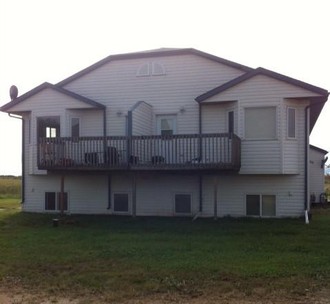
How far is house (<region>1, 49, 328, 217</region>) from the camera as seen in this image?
717 inches

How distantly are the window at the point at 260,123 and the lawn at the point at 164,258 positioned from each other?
10.7 feet

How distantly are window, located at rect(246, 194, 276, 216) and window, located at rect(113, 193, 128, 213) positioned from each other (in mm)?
5003

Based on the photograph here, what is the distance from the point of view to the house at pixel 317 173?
26.5 metres

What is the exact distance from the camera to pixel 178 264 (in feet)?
32.4

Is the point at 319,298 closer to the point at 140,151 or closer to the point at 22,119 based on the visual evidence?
the point at 140,151

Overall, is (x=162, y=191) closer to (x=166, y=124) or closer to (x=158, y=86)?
(x=166, y=124)

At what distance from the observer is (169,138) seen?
59.6 ft

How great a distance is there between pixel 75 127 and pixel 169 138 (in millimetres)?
4903

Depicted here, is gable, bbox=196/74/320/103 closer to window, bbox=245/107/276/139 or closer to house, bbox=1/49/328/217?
house, bbox=1/49/328/217

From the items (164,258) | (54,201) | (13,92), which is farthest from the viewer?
(13,92)

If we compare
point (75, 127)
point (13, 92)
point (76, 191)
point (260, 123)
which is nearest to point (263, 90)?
point (260, 123)

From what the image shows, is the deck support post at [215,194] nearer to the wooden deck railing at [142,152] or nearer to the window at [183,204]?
the wooden deck railing at [142,152]

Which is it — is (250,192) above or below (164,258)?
above

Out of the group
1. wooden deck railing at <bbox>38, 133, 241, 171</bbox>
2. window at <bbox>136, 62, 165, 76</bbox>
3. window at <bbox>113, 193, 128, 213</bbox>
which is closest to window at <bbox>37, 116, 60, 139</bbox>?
wooden deck railing at <bbox>38, 133, 241, 171</bbox>
